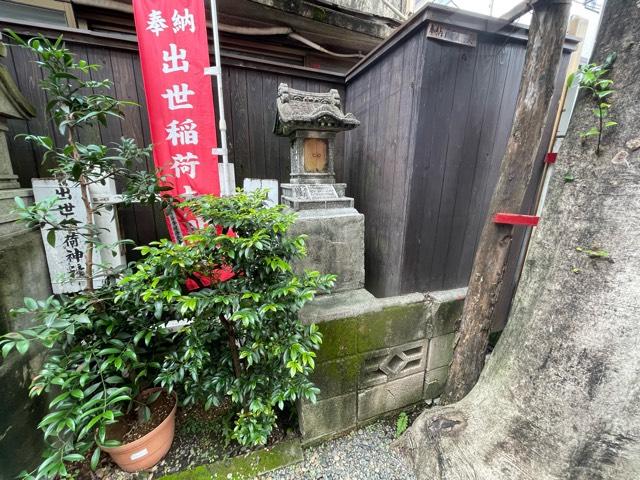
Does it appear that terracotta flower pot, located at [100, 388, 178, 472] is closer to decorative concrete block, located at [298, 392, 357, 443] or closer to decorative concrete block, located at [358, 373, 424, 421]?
decorative concrete block, located at [298, 392, 357, 443]

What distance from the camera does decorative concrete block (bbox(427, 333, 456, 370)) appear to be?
2672mm

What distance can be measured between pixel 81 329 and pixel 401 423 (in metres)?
2.90

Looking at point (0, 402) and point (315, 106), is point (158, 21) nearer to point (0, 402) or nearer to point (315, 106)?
point (315, 106)

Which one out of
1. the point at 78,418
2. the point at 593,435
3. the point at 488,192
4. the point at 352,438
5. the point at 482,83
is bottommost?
the point at 352,438

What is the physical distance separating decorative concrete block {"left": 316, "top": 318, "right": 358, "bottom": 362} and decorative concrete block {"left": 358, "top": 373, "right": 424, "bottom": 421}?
53 centimetres

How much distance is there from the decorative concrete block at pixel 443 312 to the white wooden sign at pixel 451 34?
2.38 m

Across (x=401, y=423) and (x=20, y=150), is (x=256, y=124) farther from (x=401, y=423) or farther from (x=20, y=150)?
(x=401, y=423)

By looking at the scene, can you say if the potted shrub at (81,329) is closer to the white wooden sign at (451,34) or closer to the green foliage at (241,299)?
the green foliage at (241,299)

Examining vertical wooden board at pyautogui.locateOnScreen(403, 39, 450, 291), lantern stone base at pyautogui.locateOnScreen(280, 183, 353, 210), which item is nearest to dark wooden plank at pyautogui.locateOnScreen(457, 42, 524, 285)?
vertical wooden board at pyautogui.locateOnScreen(403, 39, 450, 291)

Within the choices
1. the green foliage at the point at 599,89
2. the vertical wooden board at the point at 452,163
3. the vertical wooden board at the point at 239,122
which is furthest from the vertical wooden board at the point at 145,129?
the green foliage at the point at 599,89

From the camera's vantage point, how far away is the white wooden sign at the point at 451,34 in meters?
2.08

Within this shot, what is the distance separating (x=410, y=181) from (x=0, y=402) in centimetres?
359

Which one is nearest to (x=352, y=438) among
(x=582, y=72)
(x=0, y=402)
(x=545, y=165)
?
(x=0, y=402)

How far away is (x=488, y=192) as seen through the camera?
272cm
